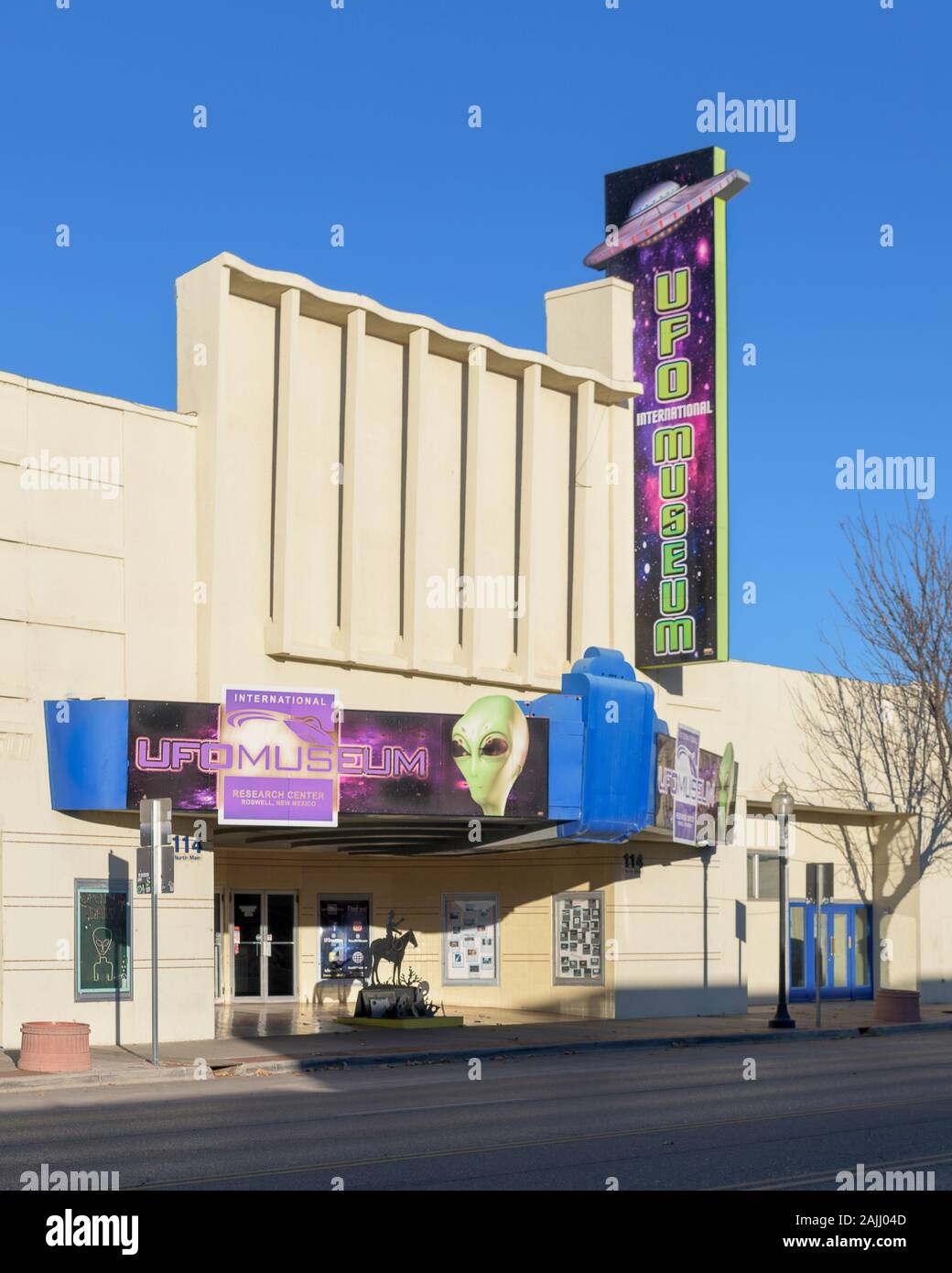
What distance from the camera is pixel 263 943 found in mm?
35781

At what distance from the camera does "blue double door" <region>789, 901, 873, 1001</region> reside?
135ft

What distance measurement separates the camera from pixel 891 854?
4347 cm

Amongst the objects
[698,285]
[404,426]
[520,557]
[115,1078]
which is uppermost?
[698,285]

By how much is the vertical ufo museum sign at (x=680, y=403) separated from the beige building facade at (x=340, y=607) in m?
0.46

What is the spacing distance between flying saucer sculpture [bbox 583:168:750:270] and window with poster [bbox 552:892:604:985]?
13.1 metres

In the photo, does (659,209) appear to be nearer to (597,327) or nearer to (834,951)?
(597,327)

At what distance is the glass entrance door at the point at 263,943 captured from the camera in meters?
35.5

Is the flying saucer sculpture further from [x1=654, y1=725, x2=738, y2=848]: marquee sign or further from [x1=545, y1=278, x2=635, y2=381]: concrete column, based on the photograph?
[x1=654, y1=725, x2=738, y2=848]: marquee sign

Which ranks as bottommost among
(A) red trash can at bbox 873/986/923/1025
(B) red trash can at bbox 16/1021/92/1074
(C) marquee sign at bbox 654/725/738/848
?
(A) red trash can at bbox 873/986/923/1025

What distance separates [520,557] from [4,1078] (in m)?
14.3
